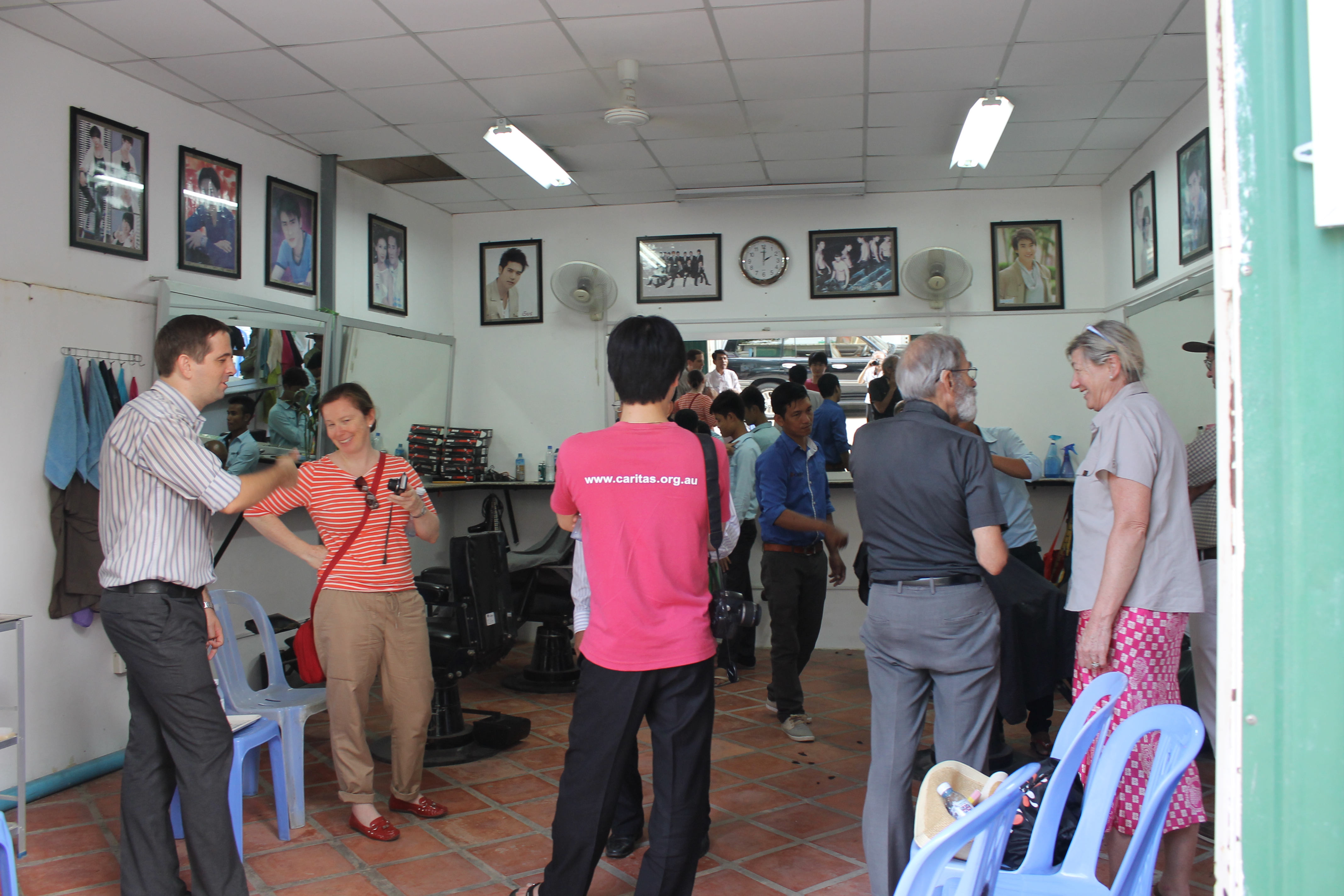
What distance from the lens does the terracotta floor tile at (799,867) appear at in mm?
2879

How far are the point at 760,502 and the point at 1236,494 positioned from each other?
312 cm

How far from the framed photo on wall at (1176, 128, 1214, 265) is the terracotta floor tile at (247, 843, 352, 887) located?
4772 millimetres

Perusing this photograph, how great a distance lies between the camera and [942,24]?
4.07m

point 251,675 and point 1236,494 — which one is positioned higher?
point 1236,494

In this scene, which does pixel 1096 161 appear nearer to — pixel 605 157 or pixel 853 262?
pixel 853 262

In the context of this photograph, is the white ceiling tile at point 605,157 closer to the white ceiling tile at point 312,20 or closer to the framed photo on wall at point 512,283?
the framed photo on wall at point 512,283

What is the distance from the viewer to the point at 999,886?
5.79 ft

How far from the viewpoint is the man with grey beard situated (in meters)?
2.33

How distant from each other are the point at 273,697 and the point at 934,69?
4.15 metres

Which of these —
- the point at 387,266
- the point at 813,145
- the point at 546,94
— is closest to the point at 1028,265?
the point at 813,145

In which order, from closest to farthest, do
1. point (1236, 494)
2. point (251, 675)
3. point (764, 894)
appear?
point (1236, 494)
point (764, 894)
point (251, 675)

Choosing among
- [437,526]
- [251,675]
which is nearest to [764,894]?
[437,526]

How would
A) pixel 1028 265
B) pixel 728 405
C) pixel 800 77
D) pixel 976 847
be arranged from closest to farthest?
pixel 976 847, pixel 800 77, pixel 728 405, pixel 1028 265

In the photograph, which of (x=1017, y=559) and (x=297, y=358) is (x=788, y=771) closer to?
(x=1017, y=559)
